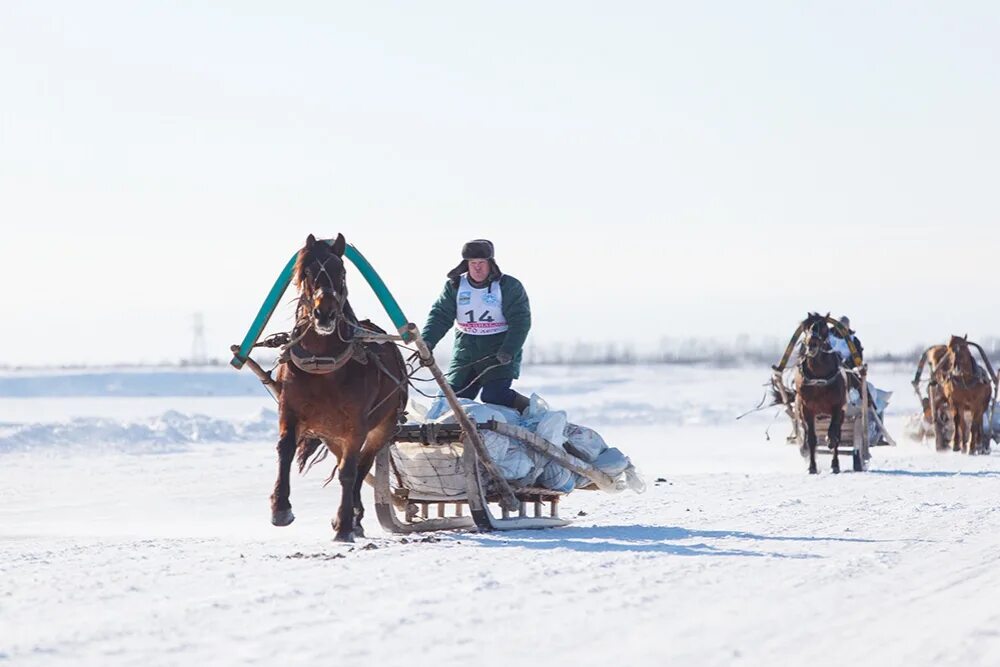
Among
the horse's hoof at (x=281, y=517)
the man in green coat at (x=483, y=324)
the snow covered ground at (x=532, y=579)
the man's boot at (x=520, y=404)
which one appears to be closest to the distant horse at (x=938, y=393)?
the snow covered ground at (x=532, y=579)

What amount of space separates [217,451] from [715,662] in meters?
21.9

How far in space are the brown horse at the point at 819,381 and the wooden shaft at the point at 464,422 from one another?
9.80 metres

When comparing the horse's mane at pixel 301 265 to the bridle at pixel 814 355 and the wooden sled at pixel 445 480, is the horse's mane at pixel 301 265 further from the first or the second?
the bridle at pixel 814 355

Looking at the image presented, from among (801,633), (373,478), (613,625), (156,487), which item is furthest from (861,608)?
(156,487)

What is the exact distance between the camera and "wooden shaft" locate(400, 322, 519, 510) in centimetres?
1131

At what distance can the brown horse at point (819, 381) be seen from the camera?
2100cm

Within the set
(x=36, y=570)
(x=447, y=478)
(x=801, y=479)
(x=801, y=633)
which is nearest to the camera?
(x=801, y=633)

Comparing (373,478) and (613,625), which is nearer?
(613,625)

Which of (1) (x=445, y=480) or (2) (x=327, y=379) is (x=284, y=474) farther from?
(1) (x=445, y=480)

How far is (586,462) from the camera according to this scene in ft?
41.6

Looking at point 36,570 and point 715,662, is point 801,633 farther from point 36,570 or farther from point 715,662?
point 36,570

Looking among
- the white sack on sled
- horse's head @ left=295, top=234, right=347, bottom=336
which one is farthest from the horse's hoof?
the white sack on sled

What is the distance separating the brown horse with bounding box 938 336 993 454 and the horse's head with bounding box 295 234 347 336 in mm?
17360

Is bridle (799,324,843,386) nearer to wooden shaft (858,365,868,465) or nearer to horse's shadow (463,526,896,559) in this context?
wooden shaft (858,365,868,465)
